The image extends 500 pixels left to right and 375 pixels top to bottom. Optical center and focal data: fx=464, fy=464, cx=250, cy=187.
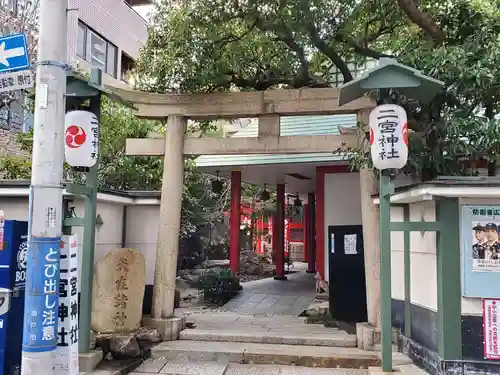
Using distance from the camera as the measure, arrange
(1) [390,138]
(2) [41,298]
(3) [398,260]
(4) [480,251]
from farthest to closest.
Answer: (3) [398,260] → (1) [390,138] → (4) [480,251] → (2) [41,298]

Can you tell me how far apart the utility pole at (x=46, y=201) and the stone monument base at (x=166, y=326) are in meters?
3.94

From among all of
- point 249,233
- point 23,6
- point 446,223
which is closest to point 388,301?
point 446,223

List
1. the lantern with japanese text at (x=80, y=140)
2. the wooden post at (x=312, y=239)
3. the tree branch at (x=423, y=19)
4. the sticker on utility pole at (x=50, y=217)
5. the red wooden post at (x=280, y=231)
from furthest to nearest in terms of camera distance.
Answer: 1. the wooden post at (x=312, y=239)
2. the red wooden post at (x=280, y=231)
3. the tree branch at (x=423, y=19)
4. the lantern with japanese text at (x=80, y=140)
5. the sticker on utility pole at (x=50, y=217)

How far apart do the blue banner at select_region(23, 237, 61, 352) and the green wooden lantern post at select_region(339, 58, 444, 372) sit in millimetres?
4024

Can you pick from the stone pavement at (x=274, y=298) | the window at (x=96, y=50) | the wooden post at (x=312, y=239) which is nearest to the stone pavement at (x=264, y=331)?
the stone pavement at (x=274, y=298)

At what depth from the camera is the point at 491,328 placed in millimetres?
5867

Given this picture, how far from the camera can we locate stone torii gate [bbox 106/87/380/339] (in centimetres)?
823

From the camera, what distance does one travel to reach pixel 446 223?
19.9ft

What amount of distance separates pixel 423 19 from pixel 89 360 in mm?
7269

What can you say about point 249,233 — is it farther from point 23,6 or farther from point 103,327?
point 103,327

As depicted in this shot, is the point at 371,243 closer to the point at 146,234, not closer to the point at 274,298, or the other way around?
the point at 146,234

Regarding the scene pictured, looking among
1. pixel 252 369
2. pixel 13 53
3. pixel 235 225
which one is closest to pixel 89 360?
pixel 252 369

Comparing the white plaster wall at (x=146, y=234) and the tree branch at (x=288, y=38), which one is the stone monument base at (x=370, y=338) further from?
the tree branch at (x=288, y=38)

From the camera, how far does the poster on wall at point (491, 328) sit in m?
5.85
